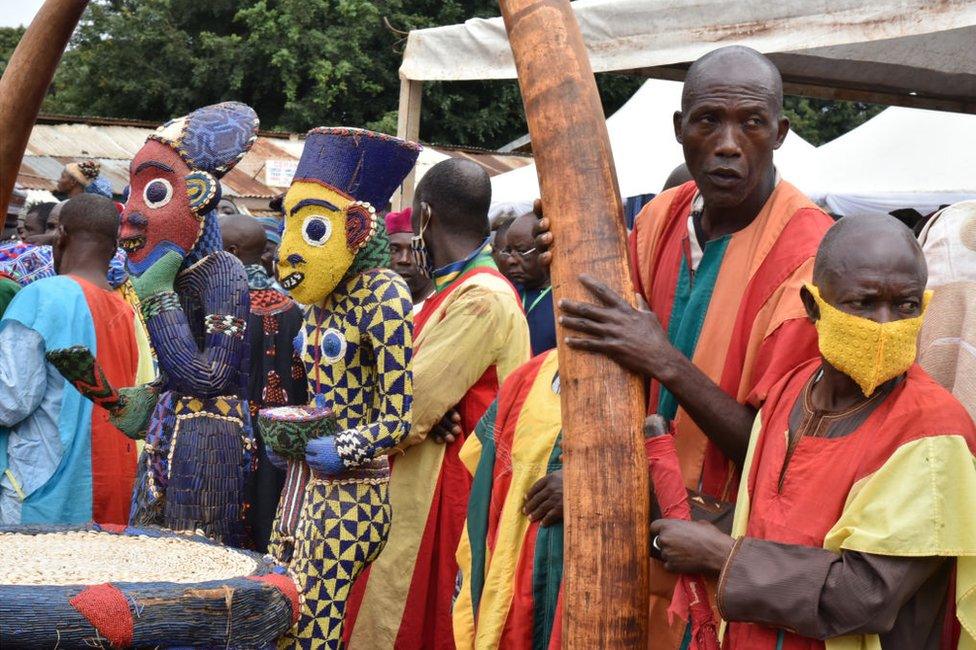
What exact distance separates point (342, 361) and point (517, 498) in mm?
1033

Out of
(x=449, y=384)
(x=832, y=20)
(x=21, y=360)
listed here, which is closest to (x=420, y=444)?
(x=449, y=384)

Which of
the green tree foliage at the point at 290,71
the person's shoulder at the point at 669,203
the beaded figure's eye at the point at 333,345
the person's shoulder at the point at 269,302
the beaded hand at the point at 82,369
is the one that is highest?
the green tree foliage at the point at 290,71

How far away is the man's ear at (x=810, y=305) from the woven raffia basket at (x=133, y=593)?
1562 mm

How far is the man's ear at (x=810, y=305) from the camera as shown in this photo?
248cm

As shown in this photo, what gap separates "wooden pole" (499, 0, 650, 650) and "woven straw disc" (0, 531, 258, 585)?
4.85 ft

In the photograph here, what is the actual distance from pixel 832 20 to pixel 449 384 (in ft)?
7.35

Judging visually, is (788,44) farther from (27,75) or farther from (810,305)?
(27,75)

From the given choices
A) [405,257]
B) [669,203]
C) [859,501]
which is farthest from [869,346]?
[405,257]

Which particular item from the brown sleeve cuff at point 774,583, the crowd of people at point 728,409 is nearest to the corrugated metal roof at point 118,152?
the crowd of people at point 728,409

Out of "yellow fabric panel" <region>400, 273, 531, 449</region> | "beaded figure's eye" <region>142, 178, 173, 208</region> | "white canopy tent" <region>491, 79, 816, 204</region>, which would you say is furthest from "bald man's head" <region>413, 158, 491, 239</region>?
"white canopy tent" <region>491, 79, 816, 204</region>

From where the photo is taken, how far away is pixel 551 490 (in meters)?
3.20

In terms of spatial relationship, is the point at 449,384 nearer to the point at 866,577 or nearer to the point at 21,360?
the point at 21,360

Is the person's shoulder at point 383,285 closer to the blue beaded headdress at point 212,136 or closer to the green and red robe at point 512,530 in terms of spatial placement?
the green and red robe at point 512,530

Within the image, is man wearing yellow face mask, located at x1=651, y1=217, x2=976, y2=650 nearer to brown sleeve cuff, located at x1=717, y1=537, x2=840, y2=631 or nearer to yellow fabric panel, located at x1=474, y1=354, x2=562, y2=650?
brown sleeve cuff, located at x1=717, y1=537, x2=840, y2=631
